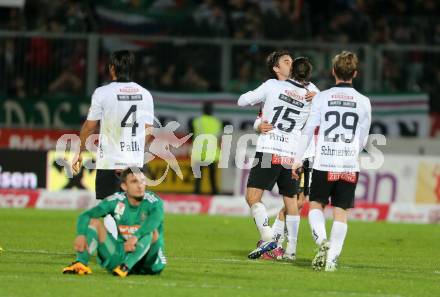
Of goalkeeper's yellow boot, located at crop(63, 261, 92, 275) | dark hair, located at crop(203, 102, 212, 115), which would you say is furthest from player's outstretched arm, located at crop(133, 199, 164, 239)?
dark hair, located at crop(203, 102, 212, 115)

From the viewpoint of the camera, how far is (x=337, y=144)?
1364 cm

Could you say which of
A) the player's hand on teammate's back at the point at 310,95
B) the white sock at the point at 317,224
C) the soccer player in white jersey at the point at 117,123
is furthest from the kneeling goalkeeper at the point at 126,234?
the player's hand on teammate's back at the point at 310,95

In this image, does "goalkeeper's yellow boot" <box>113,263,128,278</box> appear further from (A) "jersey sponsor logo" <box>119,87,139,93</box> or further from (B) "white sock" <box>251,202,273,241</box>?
(B) "white sock" <box>251,202,273,241</box>

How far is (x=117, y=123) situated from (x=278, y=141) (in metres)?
2.19

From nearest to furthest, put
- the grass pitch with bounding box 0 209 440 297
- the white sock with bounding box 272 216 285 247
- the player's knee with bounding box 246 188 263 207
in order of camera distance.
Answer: the grass pitch with bounding box 0 209 440 297, the player's knee with bounding box 246 188 263 207, the white sock with bounding box 272 216 285 247

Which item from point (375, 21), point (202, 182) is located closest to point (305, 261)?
point (202, 182)

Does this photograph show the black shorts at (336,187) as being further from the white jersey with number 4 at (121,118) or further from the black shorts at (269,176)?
the white jersey with number 4 at (121,118)

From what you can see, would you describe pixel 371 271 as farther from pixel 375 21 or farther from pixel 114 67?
pixel 375 21

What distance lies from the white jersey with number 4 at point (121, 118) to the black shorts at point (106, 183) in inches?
2.7

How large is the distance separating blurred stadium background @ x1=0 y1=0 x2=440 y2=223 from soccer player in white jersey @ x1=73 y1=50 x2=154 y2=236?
34.4 feet

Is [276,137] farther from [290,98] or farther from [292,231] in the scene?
[292,231]

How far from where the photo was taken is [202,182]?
84.1 feet

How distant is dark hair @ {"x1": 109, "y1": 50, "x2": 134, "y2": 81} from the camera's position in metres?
13.8

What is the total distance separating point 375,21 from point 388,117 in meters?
2.98
